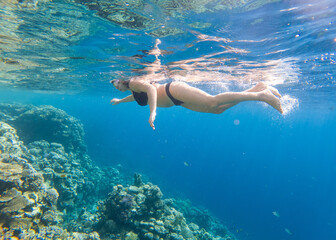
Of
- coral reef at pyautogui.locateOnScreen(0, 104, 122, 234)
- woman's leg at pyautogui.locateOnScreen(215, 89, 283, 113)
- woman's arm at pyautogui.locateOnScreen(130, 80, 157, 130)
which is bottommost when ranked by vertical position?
coral reef at pyautogui.locateOnScreen(0, 104, 122, 234)

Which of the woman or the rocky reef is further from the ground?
the woman

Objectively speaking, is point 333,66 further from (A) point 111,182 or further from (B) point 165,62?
(A) point 111,182

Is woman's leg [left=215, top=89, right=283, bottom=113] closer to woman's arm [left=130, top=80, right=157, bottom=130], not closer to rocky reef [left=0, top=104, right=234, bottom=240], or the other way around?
woman's arm [left=130, top=80, right=157, bottom=130]

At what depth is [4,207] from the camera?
5293 mm

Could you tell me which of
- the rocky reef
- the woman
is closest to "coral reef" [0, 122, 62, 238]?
the rocky reef

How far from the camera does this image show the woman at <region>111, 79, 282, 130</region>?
347cm

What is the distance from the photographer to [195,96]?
12.8 feet

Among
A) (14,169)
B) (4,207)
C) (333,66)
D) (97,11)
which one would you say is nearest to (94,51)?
(97,11)

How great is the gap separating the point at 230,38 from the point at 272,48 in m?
2.83

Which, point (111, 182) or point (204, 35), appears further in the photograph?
Result: point (111, 182)

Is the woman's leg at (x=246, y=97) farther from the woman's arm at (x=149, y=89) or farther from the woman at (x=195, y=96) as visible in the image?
the woman's arm at (x=149, y=89)

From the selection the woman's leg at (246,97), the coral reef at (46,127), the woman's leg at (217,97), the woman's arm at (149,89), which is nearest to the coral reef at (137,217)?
the woman's arm at (149,89)

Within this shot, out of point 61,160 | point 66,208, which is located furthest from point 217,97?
point 61,160

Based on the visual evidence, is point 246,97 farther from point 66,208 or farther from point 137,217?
point 66,208
